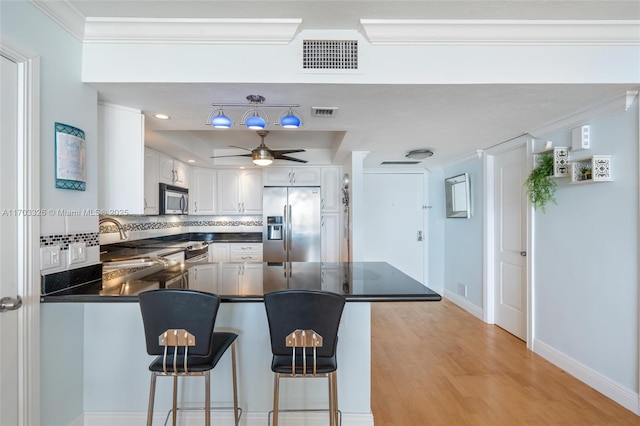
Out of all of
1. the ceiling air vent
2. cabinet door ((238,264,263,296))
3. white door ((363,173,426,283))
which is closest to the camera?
cabinet door ((238,264,263,296))

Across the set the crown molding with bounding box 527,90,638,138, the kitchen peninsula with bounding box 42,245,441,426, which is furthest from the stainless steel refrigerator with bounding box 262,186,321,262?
the crown molding with bounding box 527,90,638,138

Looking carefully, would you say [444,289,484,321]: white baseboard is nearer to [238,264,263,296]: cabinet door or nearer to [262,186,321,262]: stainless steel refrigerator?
[262,186,321,262]: stainless steel refrigerator

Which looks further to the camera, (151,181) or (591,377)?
(151,181)

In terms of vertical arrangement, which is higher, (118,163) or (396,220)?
(118,163)

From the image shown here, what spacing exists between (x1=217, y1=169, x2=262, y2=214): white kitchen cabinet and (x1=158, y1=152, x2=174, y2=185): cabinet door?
1.00 metres

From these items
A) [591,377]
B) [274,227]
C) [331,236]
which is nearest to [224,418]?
[591,377]

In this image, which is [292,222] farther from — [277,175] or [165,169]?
[165,169]

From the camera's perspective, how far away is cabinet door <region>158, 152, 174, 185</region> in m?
3.80

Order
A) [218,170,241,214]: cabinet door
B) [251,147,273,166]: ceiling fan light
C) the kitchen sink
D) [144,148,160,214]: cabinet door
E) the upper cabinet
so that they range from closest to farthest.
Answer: the upper cabinet → the kitchen sink → [251,147,273,166]: ceiling fan light → [144,148,160,214]: cabinet door → [218,170,241,214]: cabinet door

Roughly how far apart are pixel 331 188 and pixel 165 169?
2399mm

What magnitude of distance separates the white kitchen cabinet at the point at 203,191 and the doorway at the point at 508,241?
4066 mm

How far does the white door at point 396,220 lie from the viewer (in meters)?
4.82

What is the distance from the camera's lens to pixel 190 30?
1.72 m

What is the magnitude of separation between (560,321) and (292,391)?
2349 mm
